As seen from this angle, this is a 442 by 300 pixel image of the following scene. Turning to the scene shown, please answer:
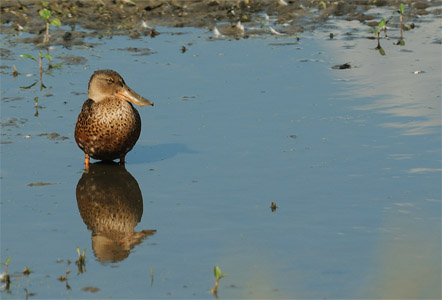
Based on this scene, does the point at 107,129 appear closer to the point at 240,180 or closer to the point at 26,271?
the point at 240,180

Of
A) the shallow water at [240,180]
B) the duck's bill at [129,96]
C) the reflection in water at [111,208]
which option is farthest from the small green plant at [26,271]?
the duck's bill at [129,96]

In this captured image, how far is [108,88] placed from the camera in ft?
31.9

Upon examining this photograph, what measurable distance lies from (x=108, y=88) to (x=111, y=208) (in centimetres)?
190

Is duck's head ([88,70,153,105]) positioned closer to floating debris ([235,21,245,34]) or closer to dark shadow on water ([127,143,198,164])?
dark shadow on water ([127,143,198,164])

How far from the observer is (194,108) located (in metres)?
11.9

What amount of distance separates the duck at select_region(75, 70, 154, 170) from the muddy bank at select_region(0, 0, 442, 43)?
25.0 ft

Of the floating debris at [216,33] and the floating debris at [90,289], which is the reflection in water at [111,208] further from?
the floating debris at [216,33]

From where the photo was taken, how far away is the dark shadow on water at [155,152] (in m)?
9.93

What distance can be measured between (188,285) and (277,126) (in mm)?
4952

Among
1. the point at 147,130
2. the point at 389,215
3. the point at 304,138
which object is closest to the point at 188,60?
the point at 147,130

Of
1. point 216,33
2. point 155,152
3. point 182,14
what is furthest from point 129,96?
point 182,14

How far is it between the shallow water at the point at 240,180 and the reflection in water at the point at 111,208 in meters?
0.02

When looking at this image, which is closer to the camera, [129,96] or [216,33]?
[129,96]

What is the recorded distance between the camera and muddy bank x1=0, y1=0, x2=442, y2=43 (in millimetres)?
17875
